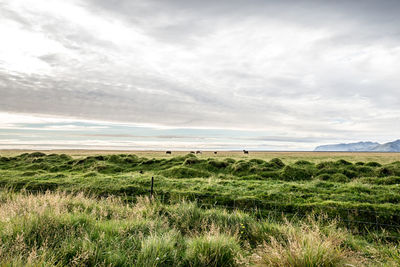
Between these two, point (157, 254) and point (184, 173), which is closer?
point (157, 254)

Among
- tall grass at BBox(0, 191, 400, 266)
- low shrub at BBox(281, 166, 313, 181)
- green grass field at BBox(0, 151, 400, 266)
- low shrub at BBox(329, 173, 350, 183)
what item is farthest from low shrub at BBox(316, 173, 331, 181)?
tall grass at BBox(0, 191, 400, 266)

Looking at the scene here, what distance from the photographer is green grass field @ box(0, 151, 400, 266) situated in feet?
17.0

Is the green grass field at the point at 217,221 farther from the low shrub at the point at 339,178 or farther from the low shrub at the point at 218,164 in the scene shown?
the low shrub at the point at 218,164

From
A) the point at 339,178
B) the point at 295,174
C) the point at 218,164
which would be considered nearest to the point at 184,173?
the point at 218,164

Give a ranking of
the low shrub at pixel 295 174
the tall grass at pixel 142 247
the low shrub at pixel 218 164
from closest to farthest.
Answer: the tall grass at pixel 142 247 → the low shrub at pixel 295 174 → the low shrub at pixel 218 164

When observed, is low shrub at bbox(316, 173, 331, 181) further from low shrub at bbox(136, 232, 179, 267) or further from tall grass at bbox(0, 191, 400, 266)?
low shrub at bbox(136, 232, 179, 267)

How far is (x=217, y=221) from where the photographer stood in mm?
8562

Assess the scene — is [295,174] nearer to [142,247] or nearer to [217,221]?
[217,221]

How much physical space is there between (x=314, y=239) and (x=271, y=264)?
137 centimetres

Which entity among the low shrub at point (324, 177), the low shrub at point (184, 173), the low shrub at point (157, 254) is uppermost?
the low shrub at point (157, 254)

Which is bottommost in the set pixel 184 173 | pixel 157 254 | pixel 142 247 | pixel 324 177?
pixel 184 173

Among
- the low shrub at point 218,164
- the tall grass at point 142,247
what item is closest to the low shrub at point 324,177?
the low shrub at point 218,164

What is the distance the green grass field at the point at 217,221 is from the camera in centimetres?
519

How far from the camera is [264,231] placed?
7590 mm
